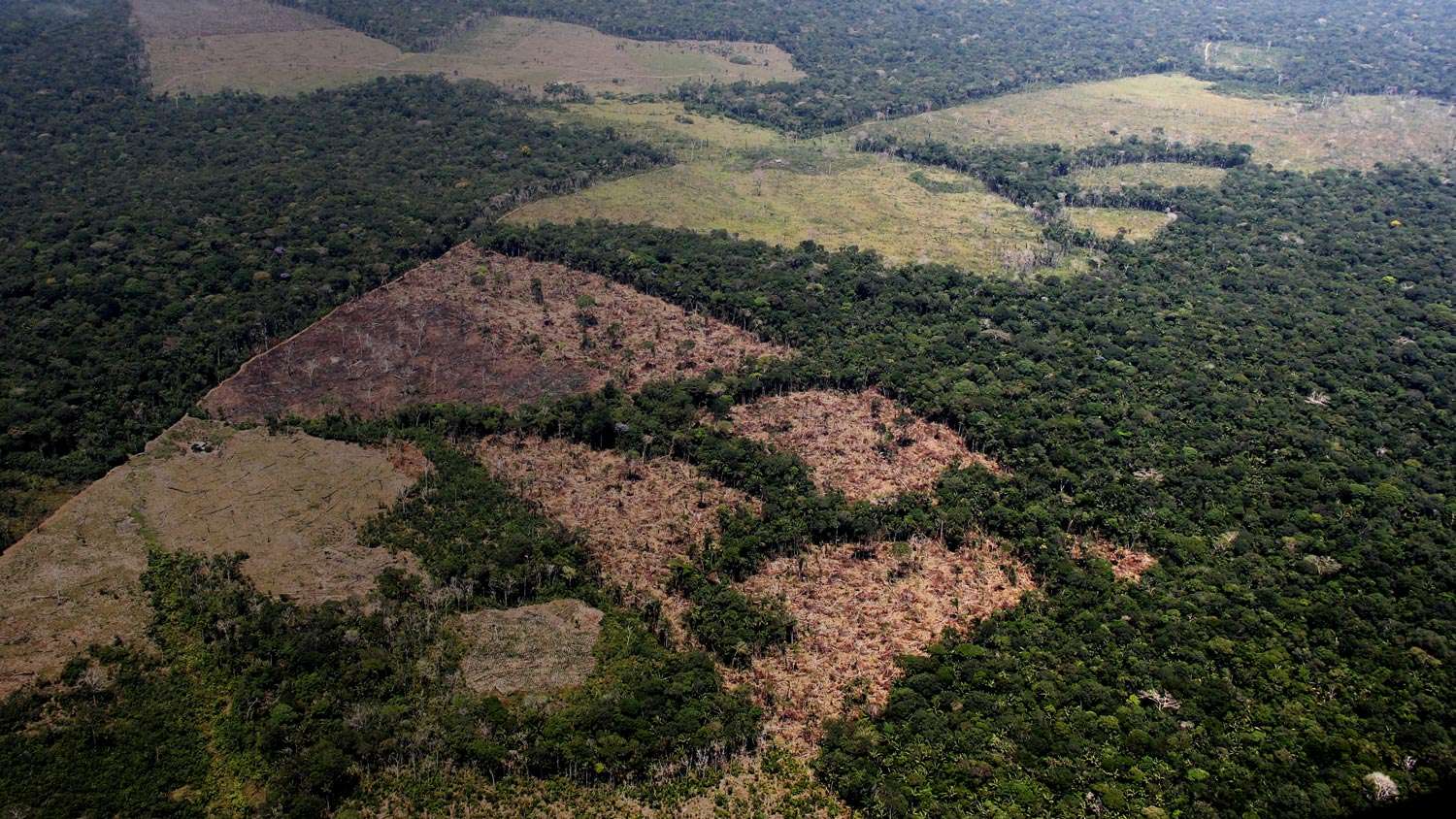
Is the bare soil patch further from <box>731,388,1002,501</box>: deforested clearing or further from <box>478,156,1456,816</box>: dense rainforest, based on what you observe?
<box>731,388,1002,501</box>: deforested clearing

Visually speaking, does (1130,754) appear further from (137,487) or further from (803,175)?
(803,175)

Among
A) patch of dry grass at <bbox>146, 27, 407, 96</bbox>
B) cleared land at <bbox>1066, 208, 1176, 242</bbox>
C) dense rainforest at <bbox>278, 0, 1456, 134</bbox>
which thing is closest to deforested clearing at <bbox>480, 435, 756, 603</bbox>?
cleared land at <bbox>1066, 208, 1176, 242</bbox>

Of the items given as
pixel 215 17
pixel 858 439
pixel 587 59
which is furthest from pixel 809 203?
pixel 215 17

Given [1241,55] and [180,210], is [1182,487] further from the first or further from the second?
[1241,55]

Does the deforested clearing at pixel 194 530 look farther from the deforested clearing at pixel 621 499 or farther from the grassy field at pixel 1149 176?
the grassy field at pixel 1149 176

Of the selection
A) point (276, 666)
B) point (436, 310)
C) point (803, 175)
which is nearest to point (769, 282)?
point (436, 310)
